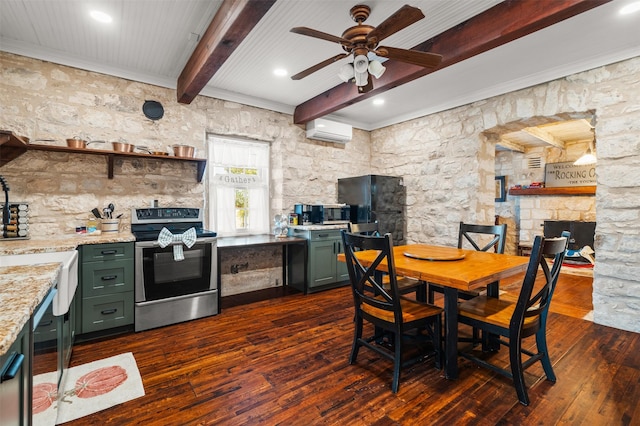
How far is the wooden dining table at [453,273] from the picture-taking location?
1.75m

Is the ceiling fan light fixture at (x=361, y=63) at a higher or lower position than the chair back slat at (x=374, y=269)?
higher

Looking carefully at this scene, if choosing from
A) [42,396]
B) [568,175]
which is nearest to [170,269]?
[42,396]

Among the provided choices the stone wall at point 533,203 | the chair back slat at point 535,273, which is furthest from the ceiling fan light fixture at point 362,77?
the stone wall at point 533,203

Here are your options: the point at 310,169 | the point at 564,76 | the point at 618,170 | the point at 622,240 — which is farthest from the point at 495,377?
the point at 310,169

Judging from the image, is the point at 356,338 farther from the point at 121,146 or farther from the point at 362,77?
the point at 121,146

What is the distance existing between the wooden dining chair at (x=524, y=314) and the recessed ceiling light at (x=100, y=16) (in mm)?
3372

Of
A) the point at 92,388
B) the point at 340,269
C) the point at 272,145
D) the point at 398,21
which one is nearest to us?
the point at 398,21

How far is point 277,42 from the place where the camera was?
2711mm

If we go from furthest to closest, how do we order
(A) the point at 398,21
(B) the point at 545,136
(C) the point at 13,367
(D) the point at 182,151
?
(B) the point at 545,136 < (D) the point at 182,151 < (A) the point at 398,21 < (C) the point at 13,367

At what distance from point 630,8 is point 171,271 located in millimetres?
4357

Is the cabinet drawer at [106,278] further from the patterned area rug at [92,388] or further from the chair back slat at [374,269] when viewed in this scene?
the chair back slat at [374,269]

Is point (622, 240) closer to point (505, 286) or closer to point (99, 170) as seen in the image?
point (505, 286)

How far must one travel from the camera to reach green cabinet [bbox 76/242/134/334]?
98.9 inches

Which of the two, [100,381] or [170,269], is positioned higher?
[170,269]
